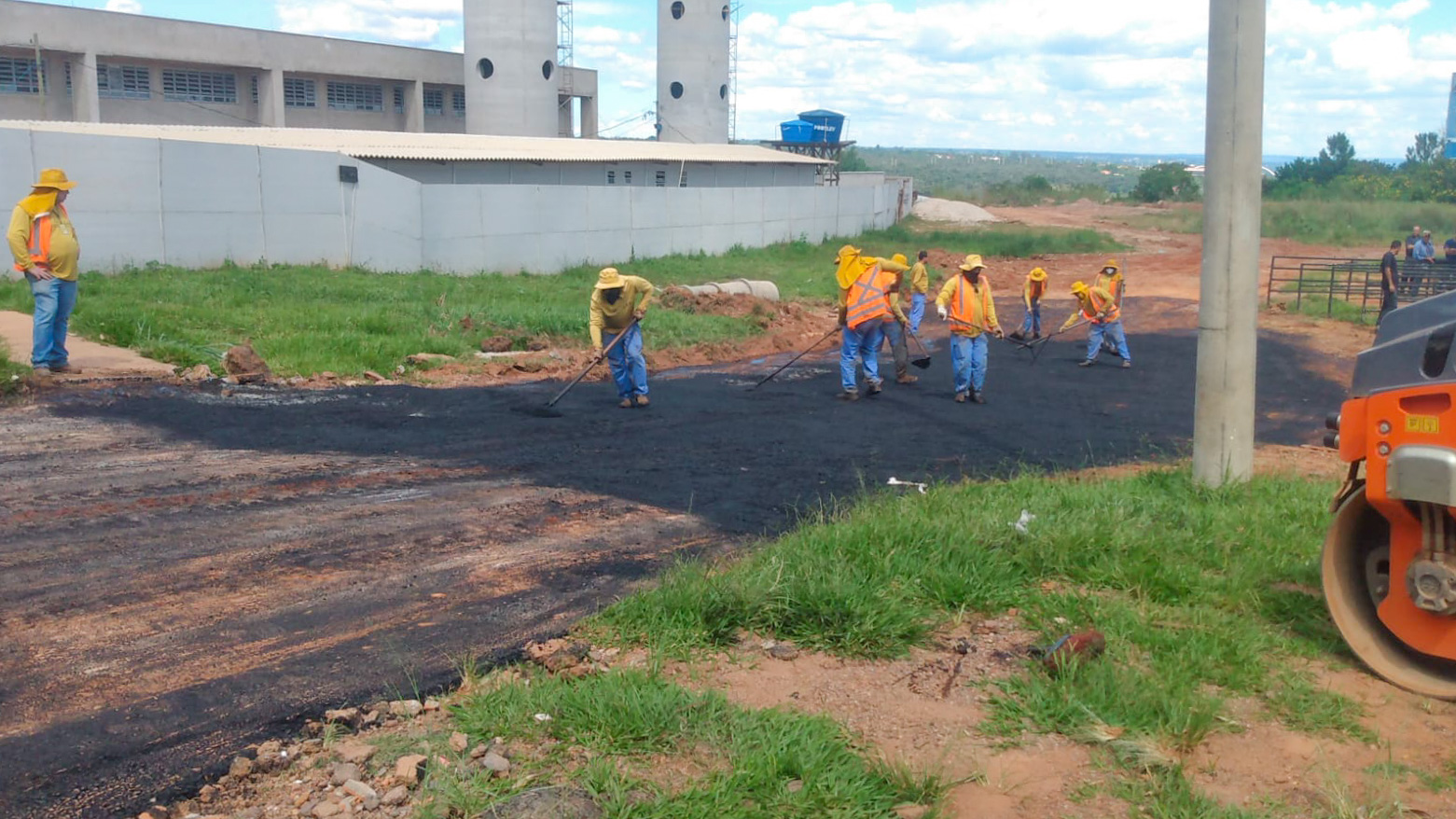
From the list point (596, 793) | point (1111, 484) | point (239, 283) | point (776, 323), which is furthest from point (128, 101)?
point (596, 793)

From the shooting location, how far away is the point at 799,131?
51.4 meters

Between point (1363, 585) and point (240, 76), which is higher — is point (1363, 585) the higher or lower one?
the lower one

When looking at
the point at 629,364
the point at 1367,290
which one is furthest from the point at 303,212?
the point at 1367,290

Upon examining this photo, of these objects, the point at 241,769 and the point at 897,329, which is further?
the point at 897,329

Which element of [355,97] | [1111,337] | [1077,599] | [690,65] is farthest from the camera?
[690,65]

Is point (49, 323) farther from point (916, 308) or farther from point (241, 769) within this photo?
point (916, 308)

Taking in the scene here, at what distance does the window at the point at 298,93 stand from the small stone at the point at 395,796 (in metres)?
38.5

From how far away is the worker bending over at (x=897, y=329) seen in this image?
44.5 ft

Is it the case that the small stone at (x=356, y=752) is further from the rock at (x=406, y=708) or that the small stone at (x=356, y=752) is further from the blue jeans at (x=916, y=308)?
the blue jeans at (x=916, y=308)

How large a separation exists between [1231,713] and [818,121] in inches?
1885

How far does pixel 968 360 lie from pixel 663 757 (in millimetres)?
9728

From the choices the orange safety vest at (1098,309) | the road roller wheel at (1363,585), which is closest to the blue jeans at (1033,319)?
the orange safety vest at (1098,309)

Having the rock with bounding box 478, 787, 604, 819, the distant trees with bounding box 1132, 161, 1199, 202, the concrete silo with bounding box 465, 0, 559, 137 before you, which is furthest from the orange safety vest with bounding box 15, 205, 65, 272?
the distant trees with bounding box 1132, 161, 1199, 202

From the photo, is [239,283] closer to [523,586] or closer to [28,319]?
[28,319]
